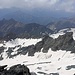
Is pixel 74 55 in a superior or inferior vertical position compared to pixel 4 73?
superior

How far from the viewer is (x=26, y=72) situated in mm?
46969

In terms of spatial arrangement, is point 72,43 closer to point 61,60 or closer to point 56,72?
point 61,60

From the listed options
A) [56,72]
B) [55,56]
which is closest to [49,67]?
[56,72]

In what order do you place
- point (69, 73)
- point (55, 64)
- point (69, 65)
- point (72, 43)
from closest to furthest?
point (69, 73), point (69, 65), point (55, 64), point (72, 43)

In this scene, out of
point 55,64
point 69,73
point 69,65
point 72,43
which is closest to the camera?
point 69,73

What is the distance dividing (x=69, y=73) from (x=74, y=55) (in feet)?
127

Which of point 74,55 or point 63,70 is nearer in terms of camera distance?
point 63,70

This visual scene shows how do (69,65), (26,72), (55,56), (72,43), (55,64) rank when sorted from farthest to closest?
(72,43) < (55,56) < (55,64) < (69,65) < (26,72)

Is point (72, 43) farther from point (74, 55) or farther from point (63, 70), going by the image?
point (63, 70)

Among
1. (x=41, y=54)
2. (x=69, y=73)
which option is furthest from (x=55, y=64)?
(x=41, y=54)

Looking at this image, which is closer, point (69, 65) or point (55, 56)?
point (69, 65)

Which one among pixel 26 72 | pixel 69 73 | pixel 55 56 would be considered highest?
pixel 55 56

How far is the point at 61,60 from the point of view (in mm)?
166750

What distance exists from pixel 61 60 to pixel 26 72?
12121cm
